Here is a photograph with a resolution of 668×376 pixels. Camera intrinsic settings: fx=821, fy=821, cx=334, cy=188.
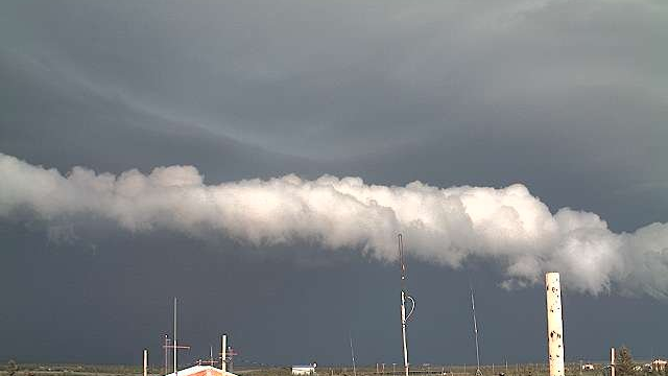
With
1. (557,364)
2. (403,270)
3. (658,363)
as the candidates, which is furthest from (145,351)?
(658,363)

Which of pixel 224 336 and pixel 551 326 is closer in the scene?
pixel 551 326

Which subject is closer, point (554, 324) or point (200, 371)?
point (554, 324)

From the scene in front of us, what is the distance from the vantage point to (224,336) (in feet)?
145

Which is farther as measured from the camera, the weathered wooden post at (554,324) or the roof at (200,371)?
the roof at (200,371)

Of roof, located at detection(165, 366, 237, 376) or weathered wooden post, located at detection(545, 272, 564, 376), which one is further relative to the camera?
roof, located at detection(165, 366, 237, 376)

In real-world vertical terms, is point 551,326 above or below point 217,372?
above

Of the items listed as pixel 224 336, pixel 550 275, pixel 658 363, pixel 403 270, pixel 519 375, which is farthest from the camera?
pixel 519 375

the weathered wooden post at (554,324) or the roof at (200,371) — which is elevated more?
the weathered wooden post at (554,324)

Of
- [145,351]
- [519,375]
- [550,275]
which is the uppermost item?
[550,275]

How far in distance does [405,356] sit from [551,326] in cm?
1194

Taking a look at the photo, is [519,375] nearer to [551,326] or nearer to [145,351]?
[145,351]

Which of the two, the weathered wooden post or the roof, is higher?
the weathered wooden post

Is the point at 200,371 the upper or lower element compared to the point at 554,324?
lower

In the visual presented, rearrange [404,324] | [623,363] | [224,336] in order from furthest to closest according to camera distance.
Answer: [623,363], [224,336], [404,324]
